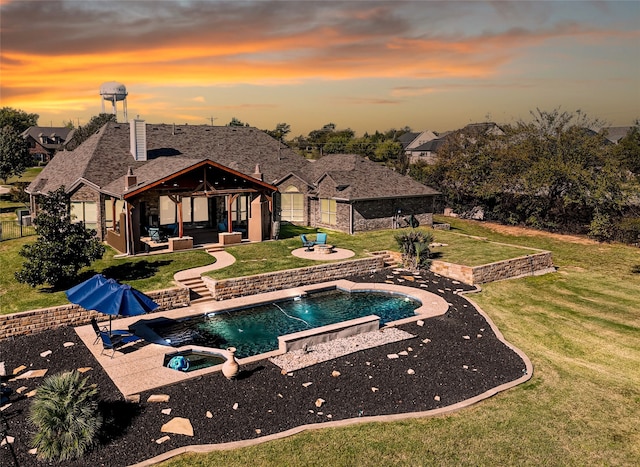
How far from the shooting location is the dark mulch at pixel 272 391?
11047 mm

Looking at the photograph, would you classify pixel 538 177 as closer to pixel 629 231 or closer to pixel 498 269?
pixel 629 231

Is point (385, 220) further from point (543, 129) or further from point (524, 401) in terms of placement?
point (524, 401)

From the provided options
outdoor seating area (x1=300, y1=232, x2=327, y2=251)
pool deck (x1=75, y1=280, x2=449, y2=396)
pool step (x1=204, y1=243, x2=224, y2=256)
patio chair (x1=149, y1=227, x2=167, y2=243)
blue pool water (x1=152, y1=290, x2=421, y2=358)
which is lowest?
blue pool water (x1=152, y1=290, x2=421, y2=358)

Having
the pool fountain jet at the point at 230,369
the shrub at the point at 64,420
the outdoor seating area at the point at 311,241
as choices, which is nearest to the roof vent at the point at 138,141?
the outdoor seating area at the point at 311,241

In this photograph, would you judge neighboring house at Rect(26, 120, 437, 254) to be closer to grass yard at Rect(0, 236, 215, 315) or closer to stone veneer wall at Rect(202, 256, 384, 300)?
grass yard at Rect(0, 236, 215, 315)

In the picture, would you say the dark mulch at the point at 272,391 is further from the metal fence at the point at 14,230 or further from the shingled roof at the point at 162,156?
the metal fence at the point at 14,230

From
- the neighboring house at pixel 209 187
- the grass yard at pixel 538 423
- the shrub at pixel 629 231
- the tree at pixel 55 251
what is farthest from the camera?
the shrub at pixel 629 231

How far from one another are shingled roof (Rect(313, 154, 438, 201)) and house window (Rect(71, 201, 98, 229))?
15.5 meters

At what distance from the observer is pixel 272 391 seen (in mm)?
13133

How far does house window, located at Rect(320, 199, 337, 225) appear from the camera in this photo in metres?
35.2

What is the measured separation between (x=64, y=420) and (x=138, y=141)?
25.1 metres

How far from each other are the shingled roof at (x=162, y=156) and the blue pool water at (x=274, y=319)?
10214 mm

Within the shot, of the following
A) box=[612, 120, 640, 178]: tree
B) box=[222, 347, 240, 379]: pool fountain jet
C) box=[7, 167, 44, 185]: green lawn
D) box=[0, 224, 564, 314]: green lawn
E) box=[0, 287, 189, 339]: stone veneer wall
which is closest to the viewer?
box=[222, 347, 240, 379]: pool fountain jet

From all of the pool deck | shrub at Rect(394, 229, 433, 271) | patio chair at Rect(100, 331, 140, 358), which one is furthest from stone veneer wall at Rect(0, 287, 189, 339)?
shrub at Rect(394, 229, 433, 271)
